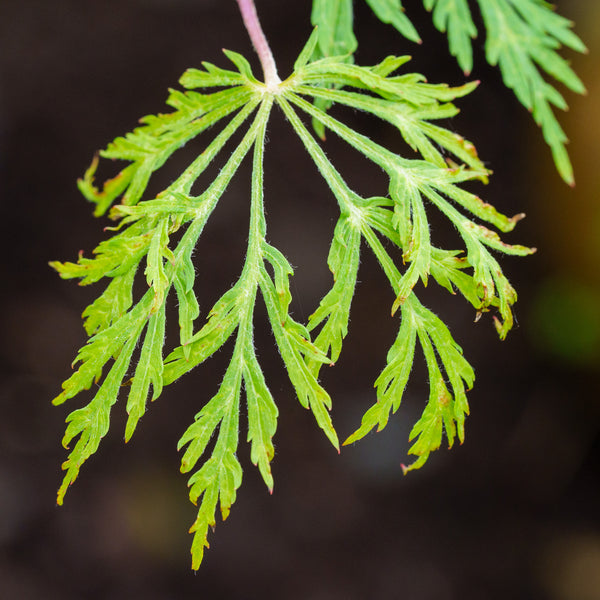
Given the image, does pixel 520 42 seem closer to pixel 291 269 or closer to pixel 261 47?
pixel 261 47

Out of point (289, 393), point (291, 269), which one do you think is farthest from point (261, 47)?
point (289, 393)

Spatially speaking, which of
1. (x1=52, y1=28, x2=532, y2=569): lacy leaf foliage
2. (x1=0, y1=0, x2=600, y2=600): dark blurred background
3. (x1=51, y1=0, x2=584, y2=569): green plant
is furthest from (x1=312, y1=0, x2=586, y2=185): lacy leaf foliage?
(x1=0, y1=0, x2=600, y2=600): dark blurred background

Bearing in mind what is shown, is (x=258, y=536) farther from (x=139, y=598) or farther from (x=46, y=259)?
(x=46, y=259)

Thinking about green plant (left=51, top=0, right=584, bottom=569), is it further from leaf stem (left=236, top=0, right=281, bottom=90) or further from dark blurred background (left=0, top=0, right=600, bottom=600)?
dark blurred background (left=0, top=0, right=600, bottom=600)

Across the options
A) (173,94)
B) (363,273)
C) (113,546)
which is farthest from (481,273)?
(113,546)

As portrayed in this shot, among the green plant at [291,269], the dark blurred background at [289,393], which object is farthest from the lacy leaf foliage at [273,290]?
the dark blurred background at [289,393]

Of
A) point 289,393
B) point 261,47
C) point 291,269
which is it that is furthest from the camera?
point 289,393

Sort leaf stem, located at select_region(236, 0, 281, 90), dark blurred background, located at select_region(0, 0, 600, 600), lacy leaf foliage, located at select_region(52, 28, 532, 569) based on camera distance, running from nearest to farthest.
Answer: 1. lacy leaf foliage, located at select_region(52, 28, 532, 569)
2. leaf stem, located at select_region(236, 0, 281, 90)
3. dark blurred background, located at select_region(0, 0, 600, 600)
